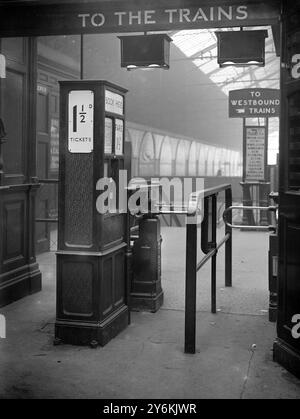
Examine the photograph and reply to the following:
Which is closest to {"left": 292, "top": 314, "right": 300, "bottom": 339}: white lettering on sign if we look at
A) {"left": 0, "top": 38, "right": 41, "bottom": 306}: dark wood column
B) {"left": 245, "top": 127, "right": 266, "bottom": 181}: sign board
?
{"left": 0, "top": 38, "right": 41, "bottom": 306}: dark wood column

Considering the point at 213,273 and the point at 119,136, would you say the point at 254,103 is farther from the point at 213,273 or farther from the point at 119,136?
the point at 119,136

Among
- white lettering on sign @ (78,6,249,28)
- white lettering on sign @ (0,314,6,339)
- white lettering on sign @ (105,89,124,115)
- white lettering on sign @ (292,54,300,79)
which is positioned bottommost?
white lettering on sign @ (0,314,6,339)

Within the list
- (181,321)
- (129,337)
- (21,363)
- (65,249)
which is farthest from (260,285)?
(21,363)

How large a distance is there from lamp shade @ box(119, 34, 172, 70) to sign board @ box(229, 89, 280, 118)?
584cm

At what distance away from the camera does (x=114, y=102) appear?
385 cm

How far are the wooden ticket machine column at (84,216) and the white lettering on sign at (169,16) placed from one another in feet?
1.49

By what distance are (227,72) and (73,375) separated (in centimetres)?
1997

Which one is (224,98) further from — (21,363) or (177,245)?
(21,363)

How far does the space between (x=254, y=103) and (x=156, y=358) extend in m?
7.36

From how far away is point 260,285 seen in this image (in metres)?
5.72

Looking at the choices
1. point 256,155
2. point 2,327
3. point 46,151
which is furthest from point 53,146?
point 256,155

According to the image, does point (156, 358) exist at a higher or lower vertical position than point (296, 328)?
lower

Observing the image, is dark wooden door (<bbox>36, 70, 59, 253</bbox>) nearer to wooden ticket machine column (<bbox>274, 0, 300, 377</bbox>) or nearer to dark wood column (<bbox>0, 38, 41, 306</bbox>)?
dark wood column (<bbox>0, 38, 41, 306</bbox>)

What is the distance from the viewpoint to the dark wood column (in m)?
4.79
